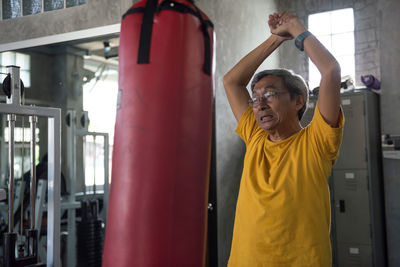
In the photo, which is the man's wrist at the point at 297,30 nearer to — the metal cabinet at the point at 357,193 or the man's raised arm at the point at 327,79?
the man's raised arm at the point at 327,79

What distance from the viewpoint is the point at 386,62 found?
456 centimetres

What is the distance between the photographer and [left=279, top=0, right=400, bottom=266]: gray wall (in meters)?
4.43

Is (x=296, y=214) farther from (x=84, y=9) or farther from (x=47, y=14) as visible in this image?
(x=47, y=14)

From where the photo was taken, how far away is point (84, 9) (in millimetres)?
3391

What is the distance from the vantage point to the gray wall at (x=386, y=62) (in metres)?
4.43

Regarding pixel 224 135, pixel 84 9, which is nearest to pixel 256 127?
pixel 224 135

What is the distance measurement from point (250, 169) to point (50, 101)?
3.33 meters

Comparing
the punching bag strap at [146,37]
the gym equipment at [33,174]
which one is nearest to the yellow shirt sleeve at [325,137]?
the punching bag strap at [146,37]

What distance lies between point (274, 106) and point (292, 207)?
38cm

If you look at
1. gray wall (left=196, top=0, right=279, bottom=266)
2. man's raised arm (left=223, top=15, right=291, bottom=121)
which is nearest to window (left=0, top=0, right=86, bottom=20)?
gray wall (left=196, top=0, right=279, bottom=266)

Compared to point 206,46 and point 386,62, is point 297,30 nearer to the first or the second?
point 206,46

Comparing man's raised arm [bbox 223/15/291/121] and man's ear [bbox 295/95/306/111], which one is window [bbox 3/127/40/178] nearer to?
man's raised arm [bbox 223/15/291/121]

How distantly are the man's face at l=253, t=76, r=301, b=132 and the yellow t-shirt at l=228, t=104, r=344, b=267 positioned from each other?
0.09 metres

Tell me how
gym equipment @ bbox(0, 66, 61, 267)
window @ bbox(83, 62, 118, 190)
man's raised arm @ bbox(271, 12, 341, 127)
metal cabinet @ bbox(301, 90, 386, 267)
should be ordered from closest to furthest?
man's raised arm @ bbox(271, 12, 341, 127), gym equipment @ bbox(0, 66, 61, 267), window @ bbox(83, 62, 118, 190), metal cabinet @ bbox(301, 90, 386, 267)
